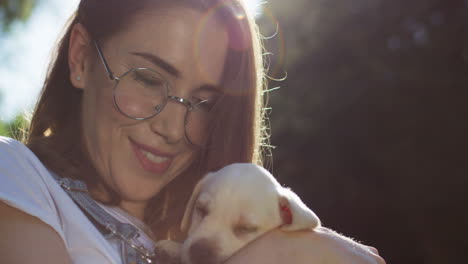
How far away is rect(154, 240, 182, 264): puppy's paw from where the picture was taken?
2.27m

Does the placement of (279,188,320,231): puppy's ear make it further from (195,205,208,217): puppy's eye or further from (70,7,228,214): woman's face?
(70,7,228,214): woman's face

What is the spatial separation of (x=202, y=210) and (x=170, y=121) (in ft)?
1.56

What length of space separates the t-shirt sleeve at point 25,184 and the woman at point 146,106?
146 millimetres

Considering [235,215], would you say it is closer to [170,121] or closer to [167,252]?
[167,252]

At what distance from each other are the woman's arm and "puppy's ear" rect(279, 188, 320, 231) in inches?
41.6

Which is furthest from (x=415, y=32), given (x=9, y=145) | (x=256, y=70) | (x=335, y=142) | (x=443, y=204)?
(x=9, y=145)

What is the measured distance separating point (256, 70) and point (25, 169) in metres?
1.44

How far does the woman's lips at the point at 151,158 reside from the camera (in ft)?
7.47

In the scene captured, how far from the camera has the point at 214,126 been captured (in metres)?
2.63

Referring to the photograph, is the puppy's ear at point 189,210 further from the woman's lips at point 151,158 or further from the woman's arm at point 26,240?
the woman's arm at point 26,240

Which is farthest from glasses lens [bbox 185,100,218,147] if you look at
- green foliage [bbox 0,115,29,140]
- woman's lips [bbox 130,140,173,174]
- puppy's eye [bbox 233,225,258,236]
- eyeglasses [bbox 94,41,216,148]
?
green foliage [bbox 0,115,29,140]

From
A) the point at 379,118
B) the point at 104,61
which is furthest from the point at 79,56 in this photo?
the point at 379,118

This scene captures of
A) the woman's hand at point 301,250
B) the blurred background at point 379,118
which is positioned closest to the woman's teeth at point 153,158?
the woman's hand at point 301,250

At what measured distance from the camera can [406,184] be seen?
24.1ft
